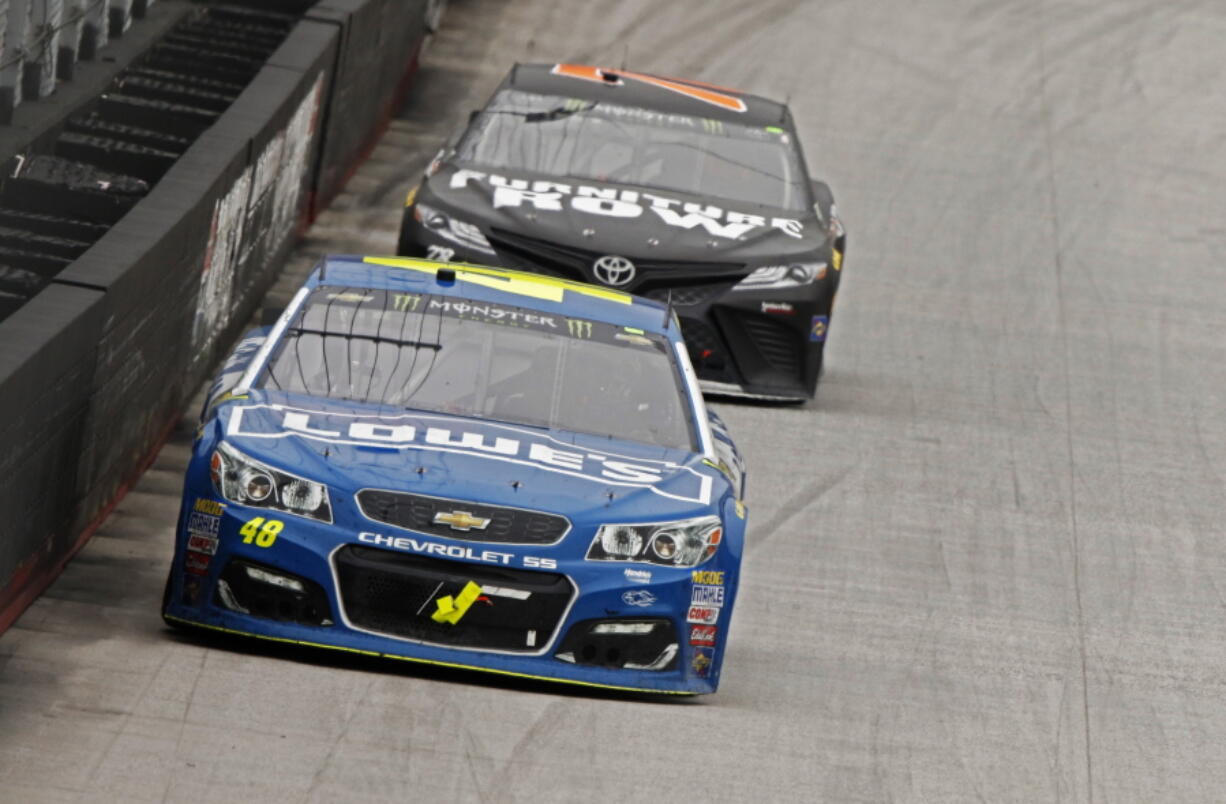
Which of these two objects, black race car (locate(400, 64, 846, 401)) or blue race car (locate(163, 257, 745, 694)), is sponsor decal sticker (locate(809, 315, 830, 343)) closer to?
black race car (locate(400, 64, 846, 401))

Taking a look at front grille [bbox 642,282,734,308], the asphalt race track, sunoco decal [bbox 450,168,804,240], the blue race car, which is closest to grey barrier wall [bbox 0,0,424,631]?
the asphalt race track

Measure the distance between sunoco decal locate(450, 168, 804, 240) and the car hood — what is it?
165 inches

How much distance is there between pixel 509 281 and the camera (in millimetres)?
9609

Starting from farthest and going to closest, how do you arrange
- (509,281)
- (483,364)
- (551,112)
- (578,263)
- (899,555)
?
1. (551,112)
2. (578,263)
3. (899,555)
4. (509,281)
5. (483,364)

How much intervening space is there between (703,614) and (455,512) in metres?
0.95

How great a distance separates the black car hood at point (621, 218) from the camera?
12266mm

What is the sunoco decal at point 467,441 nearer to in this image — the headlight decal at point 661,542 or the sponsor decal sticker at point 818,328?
the headlight decal at point 661,542

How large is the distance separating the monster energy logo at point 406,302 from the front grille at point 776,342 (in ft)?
11.9

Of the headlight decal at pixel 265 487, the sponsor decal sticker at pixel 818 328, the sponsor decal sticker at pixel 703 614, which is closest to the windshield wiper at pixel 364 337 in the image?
the headlight decal at pixel 265 487

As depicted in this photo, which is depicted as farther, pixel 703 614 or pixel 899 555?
pixel 899 555

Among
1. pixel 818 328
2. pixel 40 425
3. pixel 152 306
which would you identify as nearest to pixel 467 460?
pixel 40 425

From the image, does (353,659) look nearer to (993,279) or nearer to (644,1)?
(993,279)

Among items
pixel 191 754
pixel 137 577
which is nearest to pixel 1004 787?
pixel 191 754

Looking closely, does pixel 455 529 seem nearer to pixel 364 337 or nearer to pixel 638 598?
pixel 638 598
